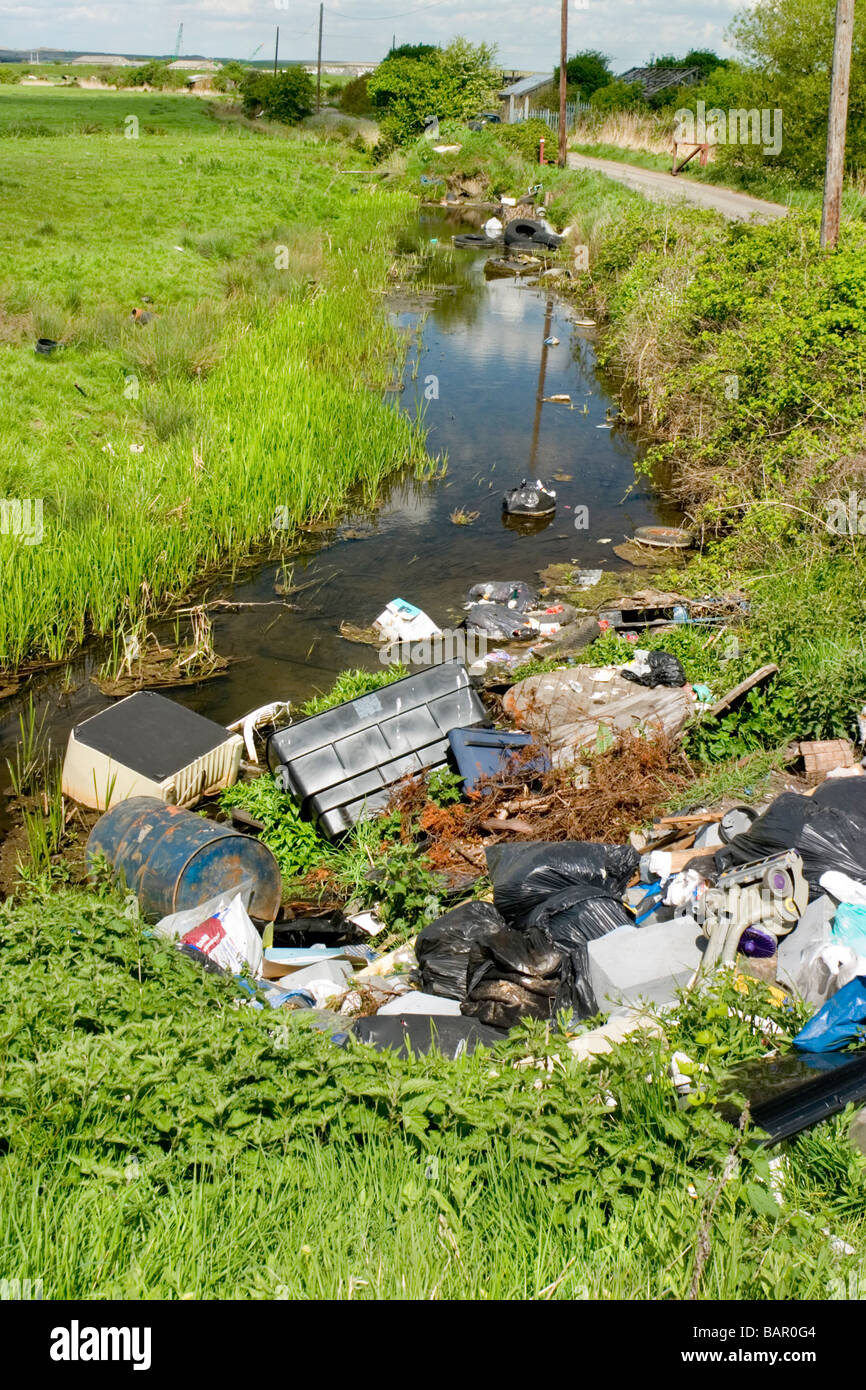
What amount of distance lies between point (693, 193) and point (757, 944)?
998 inches

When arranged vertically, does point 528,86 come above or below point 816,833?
above

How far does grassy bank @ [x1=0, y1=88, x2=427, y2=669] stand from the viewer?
26.3ft

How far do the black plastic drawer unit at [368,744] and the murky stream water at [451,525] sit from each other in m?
1.58

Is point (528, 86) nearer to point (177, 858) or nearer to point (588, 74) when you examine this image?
point (588, 74)

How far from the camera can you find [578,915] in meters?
4.40

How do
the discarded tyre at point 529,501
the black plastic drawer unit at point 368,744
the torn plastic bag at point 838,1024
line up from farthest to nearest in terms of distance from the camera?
the discarded tyre at point 529,501 → the black plastic drawer unit at point 368,744 → the torn plastic bag at point 838,1024

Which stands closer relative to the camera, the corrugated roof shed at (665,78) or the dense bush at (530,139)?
the dense bush at (530,139)

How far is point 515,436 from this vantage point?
13234 millimetres

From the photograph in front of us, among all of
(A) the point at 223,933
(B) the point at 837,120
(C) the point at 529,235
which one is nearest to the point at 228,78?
(C) the point at 529,235

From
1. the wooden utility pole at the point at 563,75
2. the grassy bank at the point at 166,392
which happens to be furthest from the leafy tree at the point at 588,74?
the grassy bank at the point at 166,392

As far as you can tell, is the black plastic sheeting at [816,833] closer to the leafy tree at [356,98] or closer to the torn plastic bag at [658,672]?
the torn plastic bag at [658,672]

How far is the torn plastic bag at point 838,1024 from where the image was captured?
3.24m

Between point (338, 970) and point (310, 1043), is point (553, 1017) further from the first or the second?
point (310, 1043)
